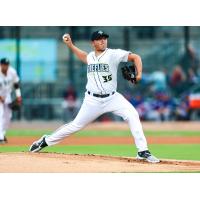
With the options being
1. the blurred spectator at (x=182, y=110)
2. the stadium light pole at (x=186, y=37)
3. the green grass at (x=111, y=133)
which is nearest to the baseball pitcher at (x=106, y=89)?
the green grass at (x=111, y=133)

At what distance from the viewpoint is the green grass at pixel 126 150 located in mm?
11614

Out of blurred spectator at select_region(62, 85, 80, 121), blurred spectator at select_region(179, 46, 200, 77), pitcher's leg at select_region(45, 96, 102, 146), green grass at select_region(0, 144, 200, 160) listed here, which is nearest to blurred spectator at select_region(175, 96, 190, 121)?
blurred spectator at select_region(179, 46, 200, 77)

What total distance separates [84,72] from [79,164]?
45.7ft

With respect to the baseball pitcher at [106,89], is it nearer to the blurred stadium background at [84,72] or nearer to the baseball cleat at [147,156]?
the baseball cleat at [147,156]

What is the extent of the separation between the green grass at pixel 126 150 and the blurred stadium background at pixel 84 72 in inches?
348

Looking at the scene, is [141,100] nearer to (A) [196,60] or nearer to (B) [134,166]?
(A) [196,60]

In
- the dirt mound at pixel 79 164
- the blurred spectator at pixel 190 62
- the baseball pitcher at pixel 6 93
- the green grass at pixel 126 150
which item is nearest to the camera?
the dirt mound at pixel 79 164

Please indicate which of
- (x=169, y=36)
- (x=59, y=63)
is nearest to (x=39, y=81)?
(x=59, y=63)

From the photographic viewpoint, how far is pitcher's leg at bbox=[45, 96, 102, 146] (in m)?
9.75

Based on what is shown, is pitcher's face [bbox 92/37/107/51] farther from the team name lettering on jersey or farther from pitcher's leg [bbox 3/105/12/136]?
pitcher's leg [bbox 3/105/12/136]

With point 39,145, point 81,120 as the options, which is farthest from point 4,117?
point 81,120

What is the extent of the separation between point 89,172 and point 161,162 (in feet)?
4.84

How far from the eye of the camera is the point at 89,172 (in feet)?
28.2

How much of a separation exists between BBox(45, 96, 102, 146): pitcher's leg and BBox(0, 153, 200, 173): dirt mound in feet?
0.89
